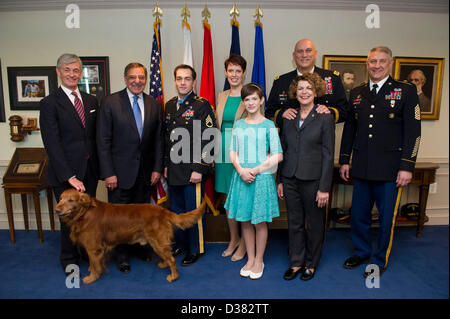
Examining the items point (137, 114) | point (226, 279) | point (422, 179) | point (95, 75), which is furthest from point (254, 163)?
point (95, 75)

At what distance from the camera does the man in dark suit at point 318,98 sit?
251 centimetres

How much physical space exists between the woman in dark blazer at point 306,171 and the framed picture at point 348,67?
4.78 ft

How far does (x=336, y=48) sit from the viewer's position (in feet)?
11.3

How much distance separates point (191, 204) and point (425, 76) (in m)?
3.31

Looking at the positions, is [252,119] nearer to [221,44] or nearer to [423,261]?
[221,44]

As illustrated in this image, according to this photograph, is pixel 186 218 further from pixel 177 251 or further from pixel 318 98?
pixel 318 98

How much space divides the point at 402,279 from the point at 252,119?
6.11ft

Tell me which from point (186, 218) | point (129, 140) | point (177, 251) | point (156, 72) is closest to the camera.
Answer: point (186, 218)

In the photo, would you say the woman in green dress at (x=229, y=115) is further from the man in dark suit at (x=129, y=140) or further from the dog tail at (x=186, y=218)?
the man in dark suit at (x=129, y=140)

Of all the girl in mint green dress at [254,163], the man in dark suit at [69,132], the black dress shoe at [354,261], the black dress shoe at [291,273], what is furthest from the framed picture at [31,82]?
the black dress shoe at [354,261]

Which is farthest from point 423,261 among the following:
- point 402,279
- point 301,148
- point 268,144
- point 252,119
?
point 252,119

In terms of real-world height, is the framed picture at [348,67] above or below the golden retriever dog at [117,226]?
above

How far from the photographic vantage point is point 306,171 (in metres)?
2.21

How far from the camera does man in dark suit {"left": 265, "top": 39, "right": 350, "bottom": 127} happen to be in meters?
2.51
